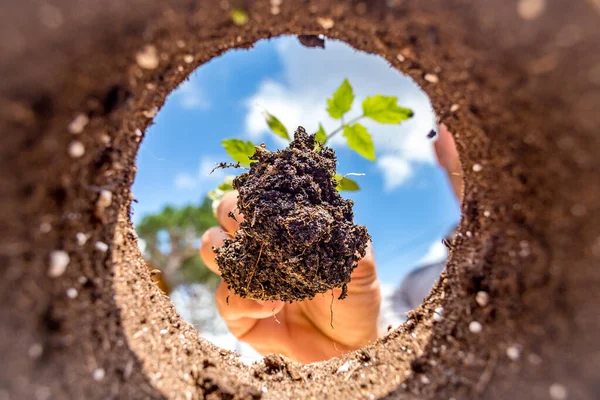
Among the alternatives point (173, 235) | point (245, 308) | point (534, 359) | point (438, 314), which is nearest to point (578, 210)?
point (534, 359)

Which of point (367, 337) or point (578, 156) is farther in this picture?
point (367, 337)

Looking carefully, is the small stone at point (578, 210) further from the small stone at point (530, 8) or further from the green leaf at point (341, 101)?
the green leaf at point (341, 101)

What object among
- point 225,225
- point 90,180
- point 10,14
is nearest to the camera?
point 10,14

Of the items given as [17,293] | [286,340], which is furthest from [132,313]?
[286,340]

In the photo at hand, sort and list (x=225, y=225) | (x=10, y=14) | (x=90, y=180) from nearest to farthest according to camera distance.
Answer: (x=10, y=14) → (x=90, y=180) → (x=225, y=225)

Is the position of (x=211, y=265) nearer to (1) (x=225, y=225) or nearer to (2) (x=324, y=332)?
(1) (x=225, y=225)

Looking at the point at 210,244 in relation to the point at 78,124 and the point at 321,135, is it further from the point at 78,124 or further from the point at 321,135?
the point at 78,124
